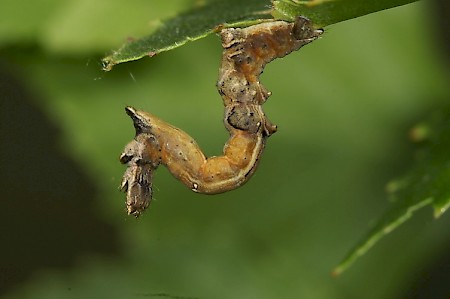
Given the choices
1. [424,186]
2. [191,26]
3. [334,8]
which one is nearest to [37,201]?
[191,26]

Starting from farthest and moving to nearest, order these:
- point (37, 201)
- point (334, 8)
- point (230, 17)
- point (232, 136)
Answer: point (37, 201) → point (232, 136) → point (230, 17) → point (334, 8)

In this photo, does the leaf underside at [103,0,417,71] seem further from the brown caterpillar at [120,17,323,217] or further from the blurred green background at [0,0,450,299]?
the blurred green background at [0,0,450,299]

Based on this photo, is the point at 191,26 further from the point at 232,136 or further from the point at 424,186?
the point at 424,186

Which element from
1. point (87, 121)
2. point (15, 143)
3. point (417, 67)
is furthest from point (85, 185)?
point (417, 67)

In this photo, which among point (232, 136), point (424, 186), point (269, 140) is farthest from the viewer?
point (269, 140)

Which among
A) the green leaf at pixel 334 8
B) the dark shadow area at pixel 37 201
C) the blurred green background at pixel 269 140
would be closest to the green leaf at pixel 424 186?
the green leaf at pixel 334 8

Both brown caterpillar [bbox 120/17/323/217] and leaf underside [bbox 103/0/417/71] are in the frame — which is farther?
brown caterpillar [bbox 120/17/323/217]

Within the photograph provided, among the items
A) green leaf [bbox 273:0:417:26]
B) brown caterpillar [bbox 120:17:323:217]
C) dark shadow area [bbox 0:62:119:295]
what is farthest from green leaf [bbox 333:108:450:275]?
dark shadow area [bbox 0:62:119:295]
